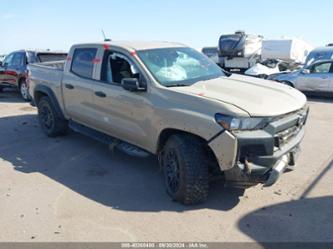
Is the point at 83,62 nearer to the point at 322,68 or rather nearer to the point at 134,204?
the point at 134,204

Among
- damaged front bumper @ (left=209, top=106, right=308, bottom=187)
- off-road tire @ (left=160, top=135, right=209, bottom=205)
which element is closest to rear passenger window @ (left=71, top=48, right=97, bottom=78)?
off-road tire @ (left=160, top=135, right=209, bottom=205)

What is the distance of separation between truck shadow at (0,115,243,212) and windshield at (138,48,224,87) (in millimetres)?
1430

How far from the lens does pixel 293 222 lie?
3979 mm

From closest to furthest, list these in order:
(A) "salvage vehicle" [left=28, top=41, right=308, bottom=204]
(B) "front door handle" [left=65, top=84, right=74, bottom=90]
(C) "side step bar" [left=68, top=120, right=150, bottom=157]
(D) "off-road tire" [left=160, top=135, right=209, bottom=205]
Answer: (A) "salvage vehicle" [left=28, top=41, right=308, bottom=204], (D) "off-road tire" [left=160, top=135, right=209, bottom=205], (C) "side step bar" [left=68, top=120, right=150, bottom=157], (B) "front door handle" [left=65, top=84, right=74, bottom=90]

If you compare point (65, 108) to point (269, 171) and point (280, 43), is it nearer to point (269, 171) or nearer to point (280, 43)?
point (269, 171)

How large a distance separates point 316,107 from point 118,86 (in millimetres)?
8099

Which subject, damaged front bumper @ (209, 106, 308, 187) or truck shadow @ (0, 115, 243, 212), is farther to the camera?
truck shadow @ (0, 115, 243, 212)

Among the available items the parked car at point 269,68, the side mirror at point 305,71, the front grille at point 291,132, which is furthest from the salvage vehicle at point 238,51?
the front grille at point 291,132

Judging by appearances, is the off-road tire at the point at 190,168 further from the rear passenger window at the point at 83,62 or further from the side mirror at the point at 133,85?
the rear passenger window at the point at 83,62

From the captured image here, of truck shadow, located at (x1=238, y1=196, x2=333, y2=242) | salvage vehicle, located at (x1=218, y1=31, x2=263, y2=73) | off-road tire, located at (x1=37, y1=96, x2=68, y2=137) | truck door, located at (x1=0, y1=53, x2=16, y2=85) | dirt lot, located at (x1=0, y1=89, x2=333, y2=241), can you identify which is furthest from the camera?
salvage vehicle, located at (x1=218, y1=31, x2=263, y2=73)

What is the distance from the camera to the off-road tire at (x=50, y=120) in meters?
7.20

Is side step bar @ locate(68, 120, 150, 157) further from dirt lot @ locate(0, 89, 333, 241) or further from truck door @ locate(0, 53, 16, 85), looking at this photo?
truck door @ locate(0, 53, 16, 85)

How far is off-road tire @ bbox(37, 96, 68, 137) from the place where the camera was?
7200mm

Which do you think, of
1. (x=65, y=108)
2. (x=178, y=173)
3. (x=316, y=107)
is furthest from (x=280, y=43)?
(x=178, y=173)
